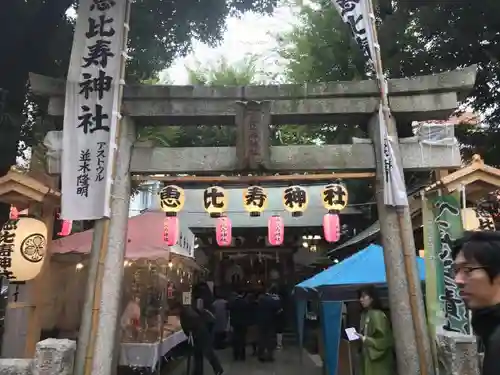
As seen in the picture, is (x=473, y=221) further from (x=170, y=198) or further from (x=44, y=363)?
(x=44, y=363)

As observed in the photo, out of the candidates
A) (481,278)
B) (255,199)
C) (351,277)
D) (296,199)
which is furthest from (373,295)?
(481,278)

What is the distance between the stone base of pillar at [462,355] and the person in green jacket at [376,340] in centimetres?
100

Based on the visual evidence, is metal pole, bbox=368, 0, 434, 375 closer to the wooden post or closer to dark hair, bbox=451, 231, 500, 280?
dark hair, bbox=451, 231, 500, 280

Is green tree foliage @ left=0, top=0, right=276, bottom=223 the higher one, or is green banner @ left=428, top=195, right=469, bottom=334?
green tree foliage @ left=0, top=0, right=276, bottom=223

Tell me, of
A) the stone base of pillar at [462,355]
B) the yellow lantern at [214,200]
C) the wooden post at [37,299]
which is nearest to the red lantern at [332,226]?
the yellow lantern at [214,200]

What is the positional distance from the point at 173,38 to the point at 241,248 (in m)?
13.5

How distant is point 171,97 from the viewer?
7914 millimetres

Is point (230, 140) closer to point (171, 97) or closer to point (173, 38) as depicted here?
point (173, 38)

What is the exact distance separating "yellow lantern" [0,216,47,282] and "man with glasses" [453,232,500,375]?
6.51m

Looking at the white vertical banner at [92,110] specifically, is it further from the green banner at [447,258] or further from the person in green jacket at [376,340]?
the green banner at [447,258]

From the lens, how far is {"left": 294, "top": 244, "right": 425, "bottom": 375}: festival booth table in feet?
28.3

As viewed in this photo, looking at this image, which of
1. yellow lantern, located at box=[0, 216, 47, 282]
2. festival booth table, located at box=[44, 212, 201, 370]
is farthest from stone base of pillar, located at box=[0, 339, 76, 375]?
festival booth table, located at box=[44, 212, 201, 370]

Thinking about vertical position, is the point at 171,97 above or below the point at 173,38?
below

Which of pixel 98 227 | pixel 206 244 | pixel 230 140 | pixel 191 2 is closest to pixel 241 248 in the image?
pixel 206 244
